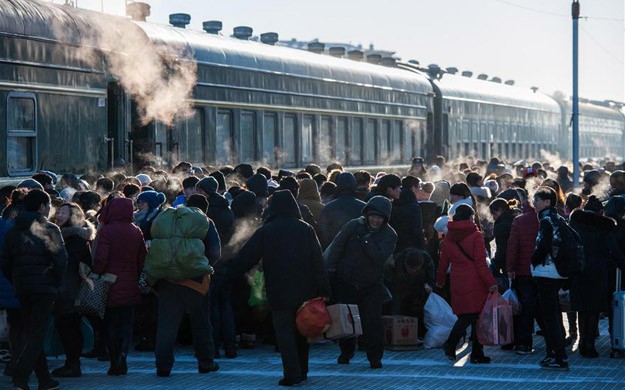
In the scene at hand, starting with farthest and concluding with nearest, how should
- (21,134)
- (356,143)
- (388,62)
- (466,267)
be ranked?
(388,62) < (356,143) < (21,134) < (466,267)

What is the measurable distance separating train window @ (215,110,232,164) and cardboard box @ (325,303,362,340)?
9.33m

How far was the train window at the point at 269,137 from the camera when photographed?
76.3 ft

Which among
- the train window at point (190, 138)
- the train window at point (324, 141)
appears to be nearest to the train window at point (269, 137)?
the train window at point (324, 141)

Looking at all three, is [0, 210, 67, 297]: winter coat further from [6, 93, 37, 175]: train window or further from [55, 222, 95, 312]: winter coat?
[6, 93, 37, 175]: train window

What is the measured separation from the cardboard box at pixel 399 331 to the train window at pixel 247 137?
8475 mm

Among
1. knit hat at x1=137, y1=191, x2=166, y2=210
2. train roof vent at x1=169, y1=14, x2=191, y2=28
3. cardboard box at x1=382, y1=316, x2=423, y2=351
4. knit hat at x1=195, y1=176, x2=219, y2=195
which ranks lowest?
cardboard box at x1=382, y1=316, x2=423, y2=351

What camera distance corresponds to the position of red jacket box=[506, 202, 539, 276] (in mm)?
13430

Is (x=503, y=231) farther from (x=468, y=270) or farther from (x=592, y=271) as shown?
(x=468, y=270)

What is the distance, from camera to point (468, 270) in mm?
13117

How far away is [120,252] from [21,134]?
413 centimetres

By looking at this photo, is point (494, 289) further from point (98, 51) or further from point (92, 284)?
point (98, 51)

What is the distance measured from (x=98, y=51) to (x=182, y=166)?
1.78m

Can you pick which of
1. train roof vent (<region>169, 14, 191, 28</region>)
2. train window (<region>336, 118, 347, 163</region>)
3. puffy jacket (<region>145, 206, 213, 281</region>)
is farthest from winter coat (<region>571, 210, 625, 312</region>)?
train roof vent (<region>169, 14, 191, 28</region>)

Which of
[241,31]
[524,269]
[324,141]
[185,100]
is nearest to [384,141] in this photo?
[241,31]
